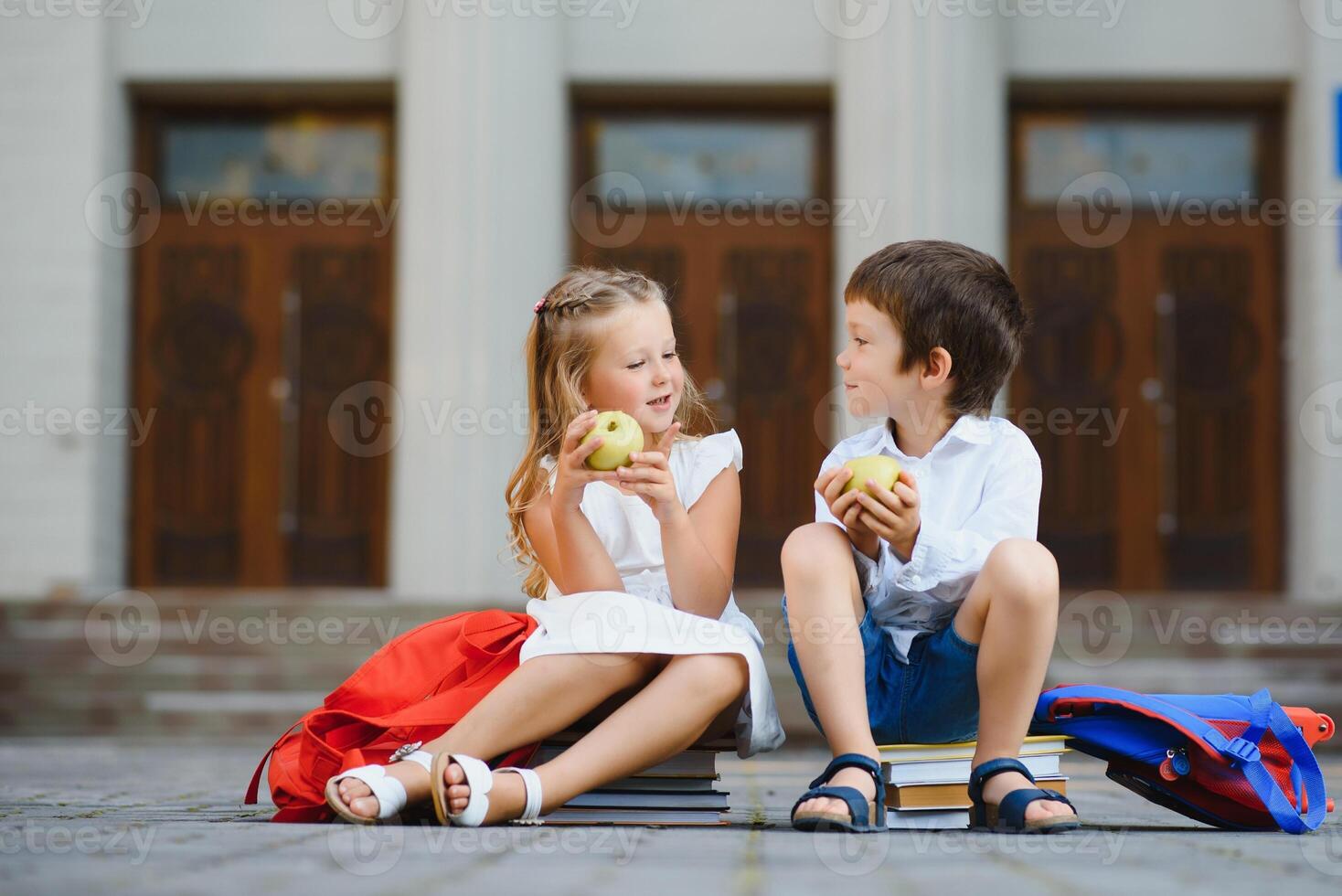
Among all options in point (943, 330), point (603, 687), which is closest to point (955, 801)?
point (603, 687)

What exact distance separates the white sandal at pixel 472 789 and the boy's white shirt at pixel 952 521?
30.0 inches

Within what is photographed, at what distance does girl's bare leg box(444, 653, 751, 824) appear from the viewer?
2705 millimetres

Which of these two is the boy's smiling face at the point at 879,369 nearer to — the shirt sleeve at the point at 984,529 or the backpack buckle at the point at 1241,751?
the shirt sleeve at the point at 984,529

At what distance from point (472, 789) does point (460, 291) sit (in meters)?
6.44

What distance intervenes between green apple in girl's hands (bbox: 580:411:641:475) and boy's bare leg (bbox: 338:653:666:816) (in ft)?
1.21

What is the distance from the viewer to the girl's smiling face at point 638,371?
3188mm

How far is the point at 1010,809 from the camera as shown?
102 inches

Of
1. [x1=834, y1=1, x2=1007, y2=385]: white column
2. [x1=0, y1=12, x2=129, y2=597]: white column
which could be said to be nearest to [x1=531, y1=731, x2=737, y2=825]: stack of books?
[x1=834, y1=1, x2=1007, y2=385]: white column

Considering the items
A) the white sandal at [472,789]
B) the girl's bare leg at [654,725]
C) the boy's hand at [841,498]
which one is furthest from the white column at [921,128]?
the white sandal at [472,789]

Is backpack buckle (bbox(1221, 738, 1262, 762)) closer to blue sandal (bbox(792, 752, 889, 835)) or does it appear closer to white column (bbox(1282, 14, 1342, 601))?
blue sandal (bbox(792, 752, 889, 835))

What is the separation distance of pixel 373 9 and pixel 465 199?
4.71ft

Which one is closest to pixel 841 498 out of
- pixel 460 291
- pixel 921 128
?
pixel 460 291

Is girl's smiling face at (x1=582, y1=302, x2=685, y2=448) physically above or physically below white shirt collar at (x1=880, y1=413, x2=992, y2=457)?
above

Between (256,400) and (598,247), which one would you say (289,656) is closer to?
(256,400)
